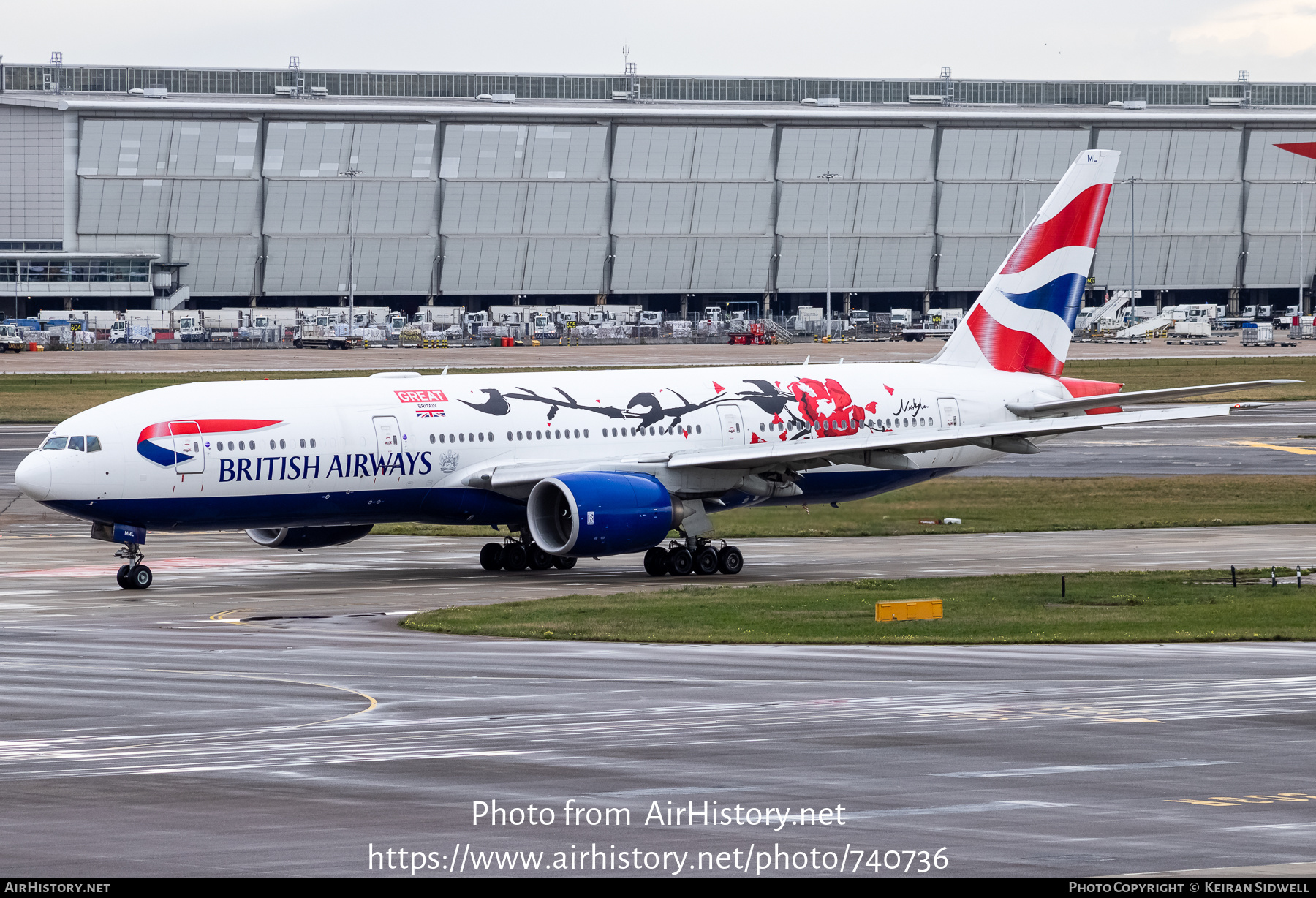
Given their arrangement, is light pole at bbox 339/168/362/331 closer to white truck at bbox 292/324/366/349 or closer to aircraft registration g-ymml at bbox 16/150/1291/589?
white truck at bbox 292/324/366/349

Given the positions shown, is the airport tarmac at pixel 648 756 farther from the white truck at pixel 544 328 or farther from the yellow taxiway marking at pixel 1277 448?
the white truck at pixel 544 328

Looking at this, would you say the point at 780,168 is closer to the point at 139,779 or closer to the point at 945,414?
the point at 945,414

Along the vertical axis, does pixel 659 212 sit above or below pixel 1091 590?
above

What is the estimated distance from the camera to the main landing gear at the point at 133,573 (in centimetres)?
3997

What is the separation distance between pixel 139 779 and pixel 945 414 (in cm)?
3199

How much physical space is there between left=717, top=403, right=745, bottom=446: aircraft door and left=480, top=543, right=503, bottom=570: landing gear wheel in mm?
6009

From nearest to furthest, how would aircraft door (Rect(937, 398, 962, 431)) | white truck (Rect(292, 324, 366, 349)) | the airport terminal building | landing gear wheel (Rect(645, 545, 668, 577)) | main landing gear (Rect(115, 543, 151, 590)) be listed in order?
1. main landing gear (Rect(115, 543, 151, 590))
2. landing gear wheel (Rect(645, 545, 668, 577))
3. aircraft door (Rect(937, 398, 962, 431))
4. white truck (Rect(292, 324, 366, 349))
5. the airport terminal building

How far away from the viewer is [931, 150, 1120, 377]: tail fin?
5059cm

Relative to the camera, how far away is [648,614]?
3453cm

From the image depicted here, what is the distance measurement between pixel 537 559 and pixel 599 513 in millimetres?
4433

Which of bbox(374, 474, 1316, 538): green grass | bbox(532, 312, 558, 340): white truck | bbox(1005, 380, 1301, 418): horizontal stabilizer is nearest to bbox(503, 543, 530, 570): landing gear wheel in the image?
bbox(374, 474, 1316, 538): green grass

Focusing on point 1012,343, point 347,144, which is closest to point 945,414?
point 1012,343

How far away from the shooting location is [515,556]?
144 feet
